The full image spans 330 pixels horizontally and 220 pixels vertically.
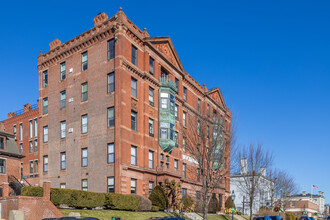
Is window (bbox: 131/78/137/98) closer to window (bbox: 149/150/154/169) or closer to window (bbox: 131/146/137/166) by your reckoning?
window (bbox: 131/146/137/166)

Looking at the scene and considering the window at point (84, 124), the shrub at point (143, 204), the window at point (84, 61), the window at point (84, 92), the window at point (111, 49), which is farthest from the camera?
the window at point (84, 61)

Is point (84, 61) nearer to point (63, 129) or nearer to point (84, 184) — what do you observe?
point (63, 129)

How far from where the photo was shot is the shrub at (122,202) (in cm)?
A: 3125

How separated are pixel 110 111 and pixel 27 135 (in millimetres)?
23496

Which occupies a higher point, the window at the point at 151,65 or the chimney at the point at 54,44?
the chimney at the point at 54,44

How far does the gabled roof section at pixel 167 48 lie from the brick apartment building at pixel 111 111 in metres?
0.13

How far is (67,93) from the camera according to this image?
42.2 metres

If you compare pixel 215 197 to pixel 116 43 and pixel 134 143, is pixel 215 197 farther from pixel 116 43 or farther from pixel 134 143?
pixel 116 43

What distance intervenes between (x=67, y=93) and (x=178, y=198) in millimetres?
17299

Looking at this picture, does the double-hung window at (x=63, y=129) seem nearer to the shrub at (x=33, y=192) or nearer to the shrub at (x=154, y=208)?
the shrub at (x=154, y=208)

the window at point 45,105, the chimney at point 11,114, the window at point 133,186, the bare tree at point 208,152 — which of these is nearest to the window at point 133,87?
the bare tree at point 208,152

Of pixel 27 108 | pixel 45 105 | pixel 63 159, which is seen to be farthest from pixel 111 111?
pixel 27 108

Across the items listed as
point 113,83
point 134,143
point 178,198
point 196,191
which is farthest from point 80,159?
point 196,191

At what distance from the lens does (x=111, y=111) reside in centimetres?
3747
